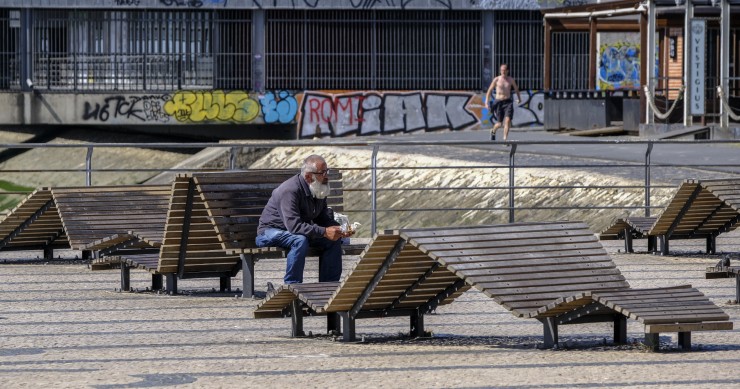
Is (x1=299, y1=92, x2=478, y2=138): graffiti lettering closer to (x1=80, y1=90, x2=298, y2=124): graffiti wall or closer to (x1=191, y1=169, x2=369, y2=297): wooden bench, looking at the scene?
(x1=80, y1=90, x2=298, y2=124): graffiti wall

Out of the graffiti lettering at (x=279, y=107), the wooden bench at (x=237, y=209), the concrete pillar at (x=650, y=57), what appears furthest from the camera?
the graffiti lettering at (x=279, y=107)

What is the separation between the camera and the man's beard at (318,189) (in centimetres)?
1177

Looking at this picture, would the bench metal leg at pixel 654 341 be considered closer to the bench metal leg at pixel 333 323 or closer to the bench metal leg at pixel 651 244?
the bench metal leg at pixel 333 323

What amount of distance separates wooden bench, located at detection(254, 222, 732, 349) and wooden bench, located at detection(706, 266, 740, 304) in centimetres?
206

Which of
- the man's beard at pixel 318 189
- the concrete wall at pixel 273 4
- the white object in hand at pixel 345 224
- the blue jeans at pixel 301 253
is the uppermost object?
the concrete wall at pixel 273 4

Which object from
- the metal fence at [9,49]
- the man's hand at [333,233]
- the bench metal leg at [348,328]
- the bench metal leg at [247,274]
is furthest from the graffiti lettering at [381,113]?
the bench metal leg at [348,328]

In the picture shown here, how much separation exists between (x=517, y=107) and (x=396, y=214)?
16530mm

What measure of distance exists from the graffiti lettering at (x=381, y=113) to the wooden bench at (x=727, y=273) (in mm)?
29938

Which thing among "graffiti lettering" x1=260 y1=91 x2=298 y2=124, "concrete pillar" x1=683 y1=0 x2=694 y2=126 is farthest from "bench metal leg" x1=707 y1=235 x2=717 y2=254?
"graffiti lettering" x1=260 y1=91 x2=298 y2=124

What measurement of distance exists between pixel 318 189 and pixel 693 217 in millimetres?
5477

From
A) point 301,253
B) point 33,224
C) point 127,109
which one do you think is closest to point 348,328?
point 301,253

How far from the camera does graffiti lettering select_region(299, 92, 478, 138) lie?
43.0 m

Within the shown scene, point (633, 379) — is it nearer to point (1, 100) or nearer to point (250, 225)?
point (250, 225)

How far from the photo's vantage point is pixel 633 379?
864 centimetres
